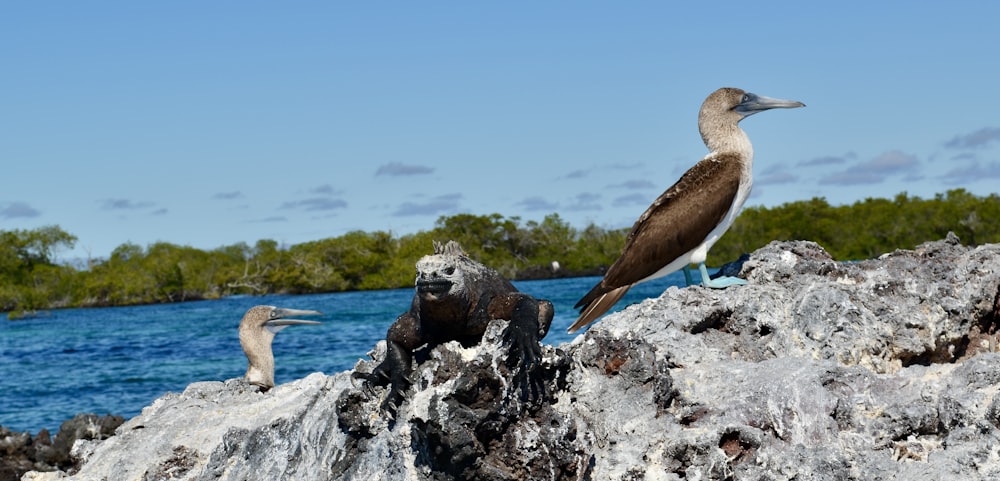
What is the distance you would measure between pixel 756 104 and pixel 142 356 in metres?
22.1

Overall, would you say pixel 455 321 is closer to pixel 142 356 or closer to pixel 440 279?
pixel 440 279

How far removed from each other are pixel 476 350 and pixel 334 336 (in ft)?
80.0

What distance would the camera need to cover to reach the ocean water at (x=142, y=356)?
17406mm

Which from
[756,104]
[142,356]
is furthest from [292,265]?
[756,104]

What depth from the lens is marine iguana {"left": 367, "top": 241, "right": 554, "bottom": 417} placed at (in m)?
3.47

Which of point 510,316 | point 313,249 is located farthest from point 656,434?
point 313,249

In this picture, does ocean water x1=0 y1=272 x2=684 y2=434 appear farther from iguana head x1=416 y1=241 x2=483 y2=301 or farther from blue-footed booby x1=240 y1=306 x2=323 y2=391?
iguana head x1=416 y1=241 x2=483 y2=301

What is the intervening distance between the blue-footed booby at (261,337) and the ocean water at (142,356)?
12.9 feet

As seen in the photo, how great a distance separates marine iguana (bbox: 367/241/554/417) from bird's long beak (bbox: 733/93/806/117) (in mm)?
2400

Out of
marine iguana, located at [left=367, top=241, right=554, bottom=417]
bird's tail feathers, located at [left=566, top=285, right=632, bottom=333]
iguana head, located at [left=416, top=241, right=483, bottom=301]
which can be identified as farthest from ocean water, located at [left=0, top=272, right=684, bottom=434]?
iguana head, located at [left=416, top=241, right=483, bottom=301]

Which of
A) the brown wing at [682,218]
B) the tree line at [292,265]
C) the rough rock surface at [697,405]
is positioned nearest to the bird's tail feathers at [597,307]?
the brown wing at [682,218]

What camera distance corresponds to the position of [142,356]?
2494 centimetres

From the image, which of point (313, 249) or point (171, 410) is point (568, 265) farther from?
point (171, 410)

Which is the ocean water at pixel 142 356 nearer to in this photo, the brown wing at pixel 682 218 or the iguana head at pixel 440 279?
the brown wing at pixel 682 218
